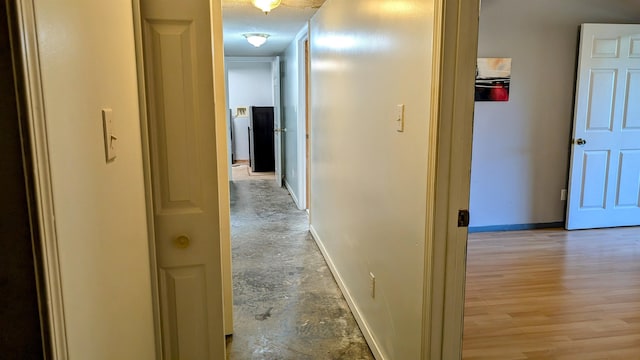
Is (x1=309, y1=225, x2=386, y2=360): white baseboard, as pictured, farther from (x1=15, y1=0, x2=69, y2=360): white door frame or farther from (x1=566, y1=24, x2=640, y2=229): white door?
(x1=566, y1=24, x2=640, y2=229): white door

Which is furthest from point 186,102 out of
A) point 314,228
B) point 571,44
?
point 571,44

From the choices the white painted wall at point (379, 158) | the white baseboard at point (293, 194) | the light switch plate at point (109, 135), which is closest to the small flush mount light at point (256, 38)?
the white painted wall at point (379, 158)

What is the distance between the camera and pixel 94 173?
31.4 inches

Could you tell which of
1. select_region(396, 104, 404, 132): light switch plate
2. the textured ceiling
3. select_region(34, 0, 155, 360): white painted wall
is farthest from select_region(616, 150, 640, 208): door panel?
select_region(34, 0, 155, 360): white painted wall

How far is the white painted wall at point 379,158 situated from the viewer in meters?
1.67

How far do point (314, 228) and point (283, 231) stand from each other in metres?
0.41

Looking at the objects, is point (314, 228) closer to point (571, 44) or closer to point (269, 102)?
point (571, 44)

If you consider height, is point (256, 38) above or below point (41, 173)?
above

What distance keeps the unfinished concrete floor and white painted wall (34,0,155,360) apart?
1.25m

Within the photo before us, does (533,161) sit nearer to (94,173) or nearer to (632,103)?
(632,103)

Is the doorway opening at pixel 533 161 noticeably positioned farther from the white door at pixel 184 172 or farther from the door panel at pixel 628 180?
the white door at pixel 184 172

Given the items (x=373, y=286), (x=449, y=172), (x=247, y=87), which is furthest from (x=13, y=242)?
(x=247, y=87)

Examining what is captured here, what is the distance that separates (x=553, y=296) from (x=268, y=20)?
133 inches

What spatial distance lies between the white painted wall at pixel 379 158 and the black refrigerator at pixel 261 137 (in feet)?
16.0
